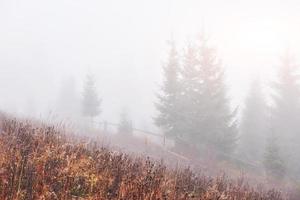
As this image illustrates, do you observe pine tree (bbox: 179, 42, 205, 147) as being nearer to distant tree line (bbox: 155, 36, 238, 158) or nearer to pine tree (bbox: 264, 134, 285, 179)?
distant tree line (bbox: 155, 36, 238, 158)

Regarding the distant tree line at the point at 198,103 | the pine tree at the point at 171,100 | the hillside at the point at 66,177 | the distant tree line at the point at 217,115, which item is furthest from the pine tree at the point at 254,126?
the hillside at the point at 66,177

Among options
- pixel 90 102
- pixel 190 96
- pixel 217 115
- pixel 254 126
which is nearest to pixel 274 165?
pixel 217 115

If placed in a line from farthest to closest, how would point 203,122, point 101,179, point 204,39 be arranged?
point 204,39 → point 203,122 → point 101,179

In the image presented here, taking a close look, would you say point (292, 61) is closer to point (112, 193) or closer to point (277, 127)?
point (277, 127)

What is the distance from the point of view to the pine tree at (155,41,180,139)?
1372 inches

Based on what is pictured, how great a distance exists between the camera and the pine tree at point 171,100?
34.8m

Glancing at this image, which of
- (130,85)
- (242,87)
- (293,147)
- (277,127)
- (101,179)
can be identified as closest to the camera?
(101,179)

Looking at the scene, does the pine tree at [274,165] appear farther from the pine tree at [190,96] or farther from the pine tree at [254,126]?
the pine tree at [254,126]

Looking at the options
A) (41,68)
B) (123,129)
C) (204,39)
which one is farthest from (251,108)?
(41,68)

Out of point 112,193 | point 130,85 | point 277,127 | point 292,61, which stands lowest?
point 112,193

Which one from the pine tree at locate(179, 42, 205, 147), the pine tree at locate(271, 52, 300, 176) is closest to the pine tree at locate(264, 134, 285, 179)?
the pine tree at locate(179, 42, 205, 147)

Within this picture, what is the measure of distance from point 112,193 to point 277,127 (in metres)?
38.7

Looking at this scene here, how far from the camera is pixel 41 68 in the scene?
5748 inches

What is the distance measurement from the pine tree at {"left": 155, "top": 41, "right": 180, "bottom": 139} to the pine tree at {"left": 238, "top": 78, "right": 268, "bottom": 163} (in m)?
8.61
